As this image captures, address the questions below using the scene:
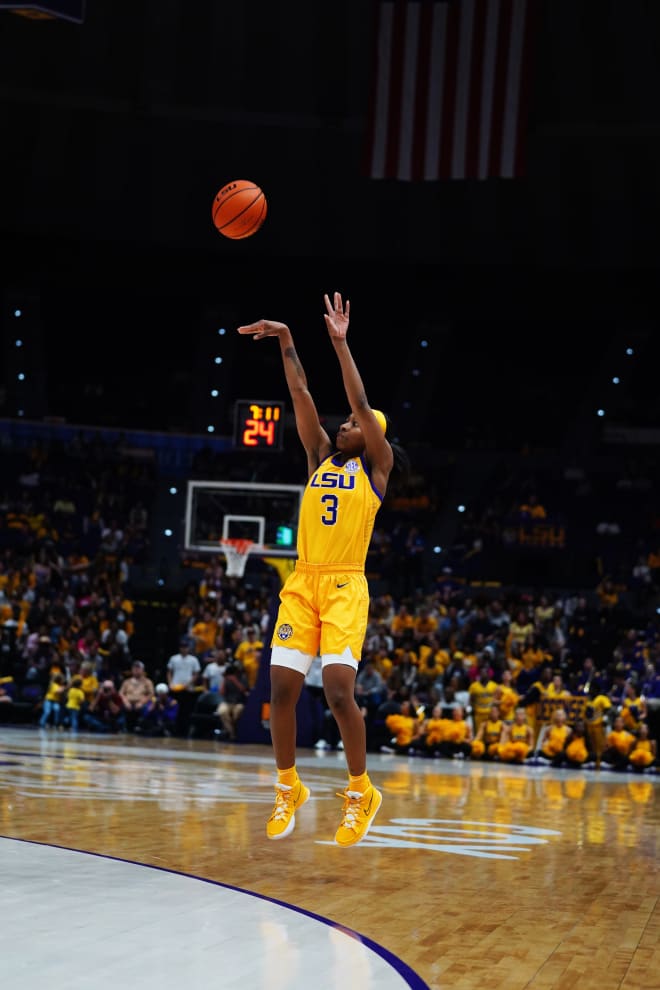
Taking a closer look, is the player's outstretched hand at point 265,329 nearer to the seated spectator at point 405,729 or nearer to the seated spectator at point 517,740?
the seated spectator at point 517,740

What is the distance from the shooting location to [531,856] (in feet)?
26.8

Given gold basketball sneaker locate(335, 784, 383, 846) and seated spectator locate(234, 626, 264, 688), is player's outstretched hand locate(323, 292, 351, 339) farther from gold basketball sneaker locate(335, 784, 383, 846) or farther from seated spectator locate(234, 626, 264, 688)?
seated spectator locate(234, 626, 264, 688)

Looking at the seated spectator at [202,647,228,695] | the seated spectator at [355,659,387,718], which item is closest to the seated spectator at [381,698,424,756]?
the seated spectator at [355,659,387,718]

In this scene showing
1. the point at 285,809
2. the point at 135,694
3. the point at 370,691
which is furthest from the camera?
the point at 135,694

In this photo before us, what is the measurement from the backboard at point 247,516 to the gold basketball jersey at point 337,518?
11.3 m

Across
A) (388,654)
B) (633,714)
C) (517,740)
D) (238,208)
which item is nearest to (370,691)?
(388,654)

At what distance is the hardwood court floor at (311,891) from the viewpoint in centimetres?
459

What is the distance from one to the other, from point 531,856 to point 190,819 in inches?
93.1

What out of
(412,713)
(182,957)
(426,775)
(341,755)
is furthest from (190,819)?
(412,713)

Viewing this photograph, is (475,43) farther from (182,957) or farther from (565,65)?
(182,957)

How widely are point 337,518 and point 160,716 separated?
13677mm

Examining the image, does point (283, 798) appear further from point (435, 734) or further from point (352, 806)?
point (435, 734)

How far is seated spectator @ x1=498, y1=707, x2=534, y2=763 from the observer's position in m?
18.4

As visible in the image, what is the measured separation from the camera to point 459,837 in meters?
8.98
